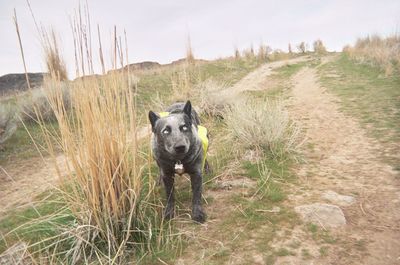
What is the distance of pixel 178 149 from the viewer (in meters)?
2.65

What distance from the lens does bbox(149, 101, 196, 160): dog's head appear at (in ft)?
8.74

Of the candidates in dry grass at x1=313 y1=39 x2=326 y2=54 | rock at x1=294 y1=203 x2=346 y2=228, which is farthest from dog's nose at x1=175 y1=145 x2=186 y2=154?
dry grass at x1=313 y1=39 x2=326 y2=54

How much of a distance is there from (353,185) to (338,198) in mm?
416

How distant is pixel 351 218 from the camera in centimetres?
299

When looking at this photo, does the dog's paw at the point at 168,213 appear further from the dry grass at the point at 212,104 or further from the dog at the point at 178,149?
the dry grass at the point at 212,104

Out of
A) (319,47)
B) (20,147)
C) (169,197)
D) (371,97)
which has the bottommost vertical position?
(169,197)

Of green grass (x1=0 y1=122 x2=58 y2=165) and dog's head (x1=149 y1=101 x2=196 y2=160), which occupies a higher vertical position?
dog's head (x1=149 y1=101 x2=196 y2=160)

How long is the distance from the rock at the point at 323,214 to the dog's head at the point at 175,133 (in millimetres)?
1221

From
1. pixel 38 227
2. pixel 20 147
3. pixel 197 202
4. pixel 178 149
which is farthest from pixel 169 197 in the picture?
pixel 20 147

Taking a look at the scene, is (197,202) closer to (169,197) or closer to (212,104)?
(169,197)

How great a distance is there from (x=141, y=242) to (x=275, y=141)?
2670mm

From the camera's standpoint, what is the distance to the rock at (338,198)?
10.8ft

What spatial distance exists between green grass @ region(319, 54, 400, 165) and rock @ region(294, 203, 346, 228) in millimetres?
1635

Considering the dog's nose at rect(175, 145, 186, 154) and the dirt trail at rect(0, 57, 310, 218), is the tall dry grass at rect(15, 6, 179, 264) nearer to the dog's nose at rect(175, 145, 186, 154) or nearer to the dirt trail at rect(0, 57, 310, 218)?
the dog's nose at rect(175, 145, 186, 154)
